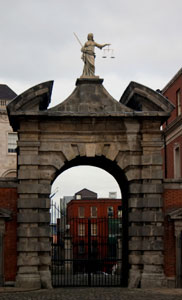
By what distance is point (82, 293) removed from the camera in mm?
20234

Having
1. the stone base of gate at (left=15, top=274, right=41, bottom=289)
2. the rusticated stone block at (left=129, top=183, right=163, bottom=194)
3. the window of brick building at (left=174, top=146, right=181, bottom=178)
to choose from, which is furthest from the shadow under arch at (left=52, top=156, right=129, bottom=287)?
the window of brick building at (left=174, top=146, right=181, bottom=178)

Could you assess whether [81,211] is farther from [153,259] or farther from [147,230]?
[153,259]

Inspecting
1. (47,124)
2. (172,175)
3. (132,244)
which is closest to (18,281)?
(132,244)

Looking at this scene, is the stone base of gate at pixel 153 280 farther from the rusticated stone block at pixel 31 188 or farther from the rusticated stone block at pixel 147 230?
the rusticated stone block at pixel 31 188

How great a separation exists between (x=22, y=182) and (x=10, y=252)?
259cm

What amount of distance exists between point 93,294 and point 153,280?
9.01ft

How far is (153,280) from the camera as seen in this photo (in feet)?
70.6

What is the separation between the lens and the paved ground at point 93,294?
60.7 ft

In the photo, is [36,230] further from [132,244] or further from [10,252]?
[132,244]

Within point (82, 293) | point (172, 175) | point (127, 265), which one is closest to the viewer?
point (82, 293)

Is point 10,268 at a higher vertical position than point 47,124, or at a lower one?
lower

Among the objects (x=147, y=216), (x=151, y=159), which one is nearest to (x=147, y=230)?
(x=147, y=216)

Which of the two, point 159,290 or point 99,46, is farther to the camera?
point 99,46

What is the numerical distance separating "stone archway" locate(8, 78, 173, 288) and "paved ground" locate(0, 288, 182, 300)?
106 centimetres
